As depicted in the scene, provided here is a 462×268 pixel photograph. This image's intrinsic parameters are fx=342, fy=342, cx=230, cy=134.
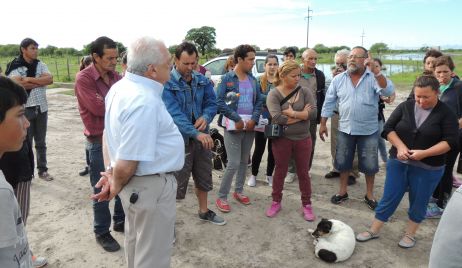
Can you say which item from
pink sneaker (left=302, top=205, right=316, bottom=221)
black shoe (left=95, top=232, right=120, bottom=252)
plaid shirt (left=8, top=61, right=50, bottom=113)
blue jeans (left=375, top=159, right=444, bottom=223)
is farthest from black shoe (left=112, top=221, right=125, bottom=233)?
blue jeans (left=375, top=159, right=444, bottom=223)

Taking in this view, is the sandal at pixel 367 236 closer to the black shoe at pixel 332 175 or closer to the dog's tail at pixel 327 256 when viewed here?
the dog's tail at pixel 327 256

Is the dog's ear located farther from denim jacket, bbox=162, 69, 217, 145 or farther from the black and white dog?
denim jacket, bbox=162, 69, 217, 145

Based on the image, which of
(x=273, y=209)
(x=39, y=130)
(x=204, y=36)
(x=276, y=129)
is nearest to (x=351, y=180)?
(x=273, y=209)

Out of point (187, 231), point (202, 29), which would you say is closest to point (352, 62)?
point (187, 231)

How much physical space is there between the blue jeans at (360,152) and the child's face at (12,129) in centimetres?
335

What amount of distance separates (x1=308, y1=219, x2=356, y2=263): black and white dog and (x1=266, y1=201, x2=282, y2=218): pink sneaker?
0.71m

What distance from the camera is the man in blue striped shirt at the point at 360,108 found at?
380 centimetres

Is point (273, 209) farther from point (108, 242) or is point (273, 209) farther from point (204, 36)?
point (204, 36)

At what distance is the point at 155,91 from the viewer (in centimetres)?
198

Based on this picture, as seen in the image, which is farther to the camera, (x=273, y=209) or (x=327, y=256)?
(x=273, y=209)

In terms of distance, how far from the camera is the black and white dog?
9.89 ft

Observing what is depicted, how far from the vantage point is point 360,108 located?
12.5ft

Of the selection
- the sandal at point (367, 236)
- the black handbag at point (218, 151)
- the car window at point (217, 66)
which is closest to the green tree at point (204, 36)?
the car window at point (217, 66)

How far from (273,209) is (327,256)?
102 centimetres
